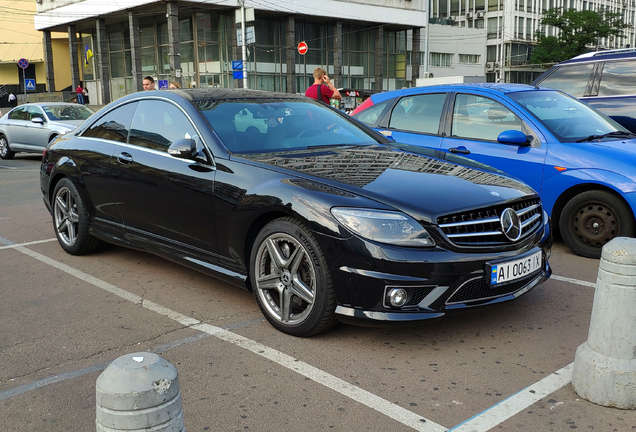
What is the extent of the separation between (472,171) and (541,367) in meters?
1.41

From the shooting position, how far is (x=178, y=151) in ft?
14.3

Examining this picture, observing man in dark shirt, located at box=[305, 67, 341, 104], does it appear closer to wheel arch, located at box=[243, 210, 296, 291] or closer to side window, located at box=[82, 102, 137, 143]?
side window, located at box=[82, 102, 137, 143]

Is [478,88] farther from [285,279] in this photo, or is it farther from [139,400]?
[139,400]

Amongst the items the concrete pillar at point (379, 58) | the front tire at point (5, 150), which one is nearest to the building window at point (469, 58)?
the concrete pillar at point (379, 58)

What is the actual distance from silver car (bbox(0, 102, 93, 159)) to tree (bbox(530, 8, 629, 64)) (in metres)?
59.8

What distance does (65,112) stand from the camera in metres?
16.2

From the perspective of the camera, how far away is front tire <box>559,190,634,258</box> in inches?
222

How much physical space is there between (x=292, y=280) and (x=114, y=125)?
2609mm

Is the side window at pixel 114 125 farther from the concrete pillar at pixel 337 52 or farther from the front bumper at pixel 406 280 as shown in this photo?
the concrete pillar at pixel 337 52

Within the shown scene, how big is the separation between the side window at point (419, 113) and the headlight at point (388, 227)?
3477 mm

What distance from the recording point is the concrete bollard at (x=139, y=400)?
5.98 ft

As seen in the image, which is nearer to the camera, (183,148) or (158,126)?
(183,148)

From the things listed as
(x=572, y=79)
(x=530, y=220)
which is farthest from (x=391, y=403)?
(x=572, y=79)

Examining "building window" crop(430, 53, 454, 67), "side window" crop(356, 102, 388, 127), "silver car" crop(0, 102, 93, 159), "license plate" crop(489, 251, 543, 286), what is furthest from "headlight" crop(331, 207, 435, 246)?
"building window" crop(430, 53, 454, 67)
